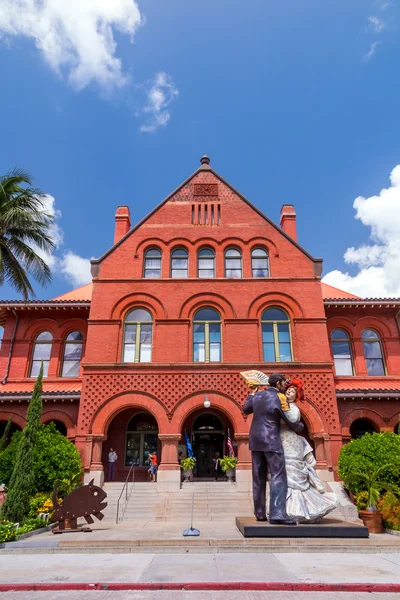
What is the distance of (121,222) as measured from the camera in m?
22.4

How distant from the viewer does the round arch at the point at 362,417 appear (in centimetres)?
1700

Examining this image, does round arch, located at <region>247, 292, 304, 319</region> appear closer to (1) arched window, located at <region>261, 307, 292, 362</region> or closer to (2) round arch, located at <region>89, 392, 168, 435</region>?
(1) arched window, located at <region>261, 307, 292, 362</region>

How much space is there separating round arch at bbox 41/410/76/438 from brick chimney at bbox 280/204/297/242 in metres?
14.5

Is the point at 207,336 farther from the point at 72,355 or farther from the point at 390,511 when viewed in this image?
the point at 390,511

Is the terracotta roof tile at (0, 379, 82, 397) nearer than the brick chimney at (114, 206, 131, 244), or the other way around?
the terracotta roof tile at (0, 379, 82, 397)

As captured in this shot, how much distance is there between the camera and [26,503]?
1188 centimetres

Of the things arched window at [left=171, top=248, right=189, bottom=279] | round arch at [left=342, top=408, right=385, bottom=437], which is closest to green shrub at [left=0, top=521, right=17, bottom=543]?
arched window at [left=171, top=248, right=189, bottom=279]

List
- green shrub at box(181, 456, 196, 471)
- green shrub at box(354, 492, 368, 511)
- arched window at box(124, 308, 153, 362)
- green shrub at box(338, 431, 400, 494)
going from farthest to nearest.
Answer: arched window at box(124, 308, 153, 362) → green shrub at box(181, 456, 196, 471) → green shrub at box(354, 492, 368, 511) → green shrub at box(338, 431, 400, 494)

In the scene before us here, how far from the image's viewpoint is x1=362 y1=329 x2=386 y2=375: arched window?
19297 millimetres

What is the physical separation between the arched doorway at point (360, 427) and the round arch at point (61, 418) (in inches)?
486

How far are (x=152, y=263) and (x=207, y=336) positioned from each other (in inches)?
185

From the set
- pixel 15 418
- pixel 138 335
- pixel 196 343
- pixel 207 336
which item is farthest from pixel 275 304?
pixel 15 418

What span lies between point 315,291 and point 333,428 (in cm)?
614

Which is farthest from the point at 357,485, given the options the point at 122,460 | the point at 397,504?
the point at 122,460
